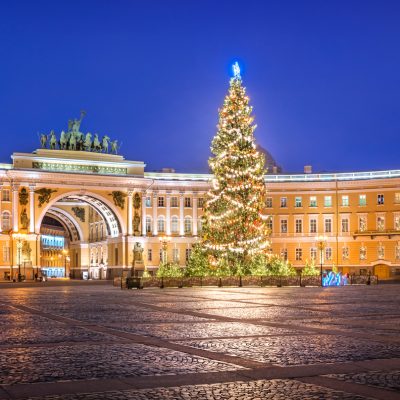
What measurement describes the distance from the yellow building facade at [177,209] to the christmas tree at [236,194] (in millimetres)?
31616

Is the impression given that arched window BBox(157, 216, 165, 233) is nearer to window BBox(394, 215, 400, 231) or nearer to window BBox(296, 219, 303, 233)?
window BBox(296, 219, 303, 233)

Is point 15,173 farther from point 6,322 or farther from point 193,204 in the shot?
point 6,322

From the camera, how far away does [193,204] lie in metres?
94.8

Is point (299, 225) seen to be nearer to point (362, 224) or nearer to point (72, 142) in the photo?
point (362, 224)

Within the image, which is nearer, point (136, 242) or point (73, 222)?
point (136, 242)

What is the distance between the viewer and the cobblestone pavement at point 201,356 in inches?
428

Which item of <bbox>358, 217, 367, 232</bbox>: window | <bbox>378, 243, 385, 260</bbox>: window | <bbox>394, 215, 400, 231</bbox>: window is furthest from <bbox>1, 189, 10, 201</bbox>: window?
<bbox>394, 215, 400, 231</bbox>: window

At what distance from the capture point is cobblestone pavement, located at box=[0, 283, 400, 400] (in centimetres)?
1087

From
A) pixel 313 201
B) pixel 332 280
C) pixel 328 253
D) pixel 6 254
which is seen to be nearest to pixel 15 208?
pixel 6 254

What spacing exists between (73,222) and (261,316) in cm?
8065

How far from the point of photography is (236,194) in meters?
54.7

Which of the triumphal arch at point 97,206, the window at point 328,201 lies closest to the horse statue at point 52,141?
the triumphal arch at point 97,206

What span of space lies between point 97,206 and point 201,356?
7996 centimetres

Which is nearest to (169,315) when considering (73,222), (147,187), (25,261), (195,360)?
(195,360)
